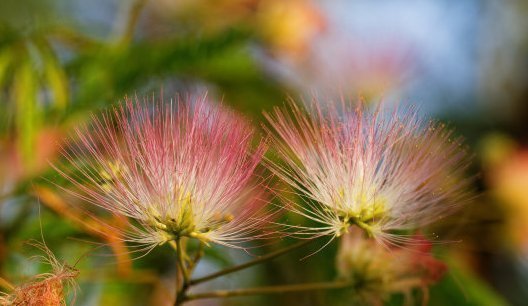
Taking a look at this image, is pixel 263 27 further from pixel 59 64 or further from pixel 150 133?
pixel 150 133

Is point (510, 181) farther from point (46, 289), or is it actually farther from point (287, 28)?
point (46, 289)

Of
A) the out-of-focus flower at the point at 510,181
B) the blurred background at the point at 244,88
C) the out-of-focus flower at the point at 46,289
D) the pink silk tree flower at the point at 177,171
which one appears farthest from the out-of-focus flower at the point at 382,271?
the out-of-focus flower at the point at 510,181

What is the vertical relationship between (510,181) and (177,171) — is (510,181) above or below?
above

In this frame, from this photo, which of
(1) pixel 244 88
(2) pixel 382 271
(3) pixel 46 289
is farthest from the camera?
(1) pixel 244 88

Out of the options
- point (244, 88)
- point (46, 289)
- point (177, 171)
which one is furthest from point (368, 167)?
point (244, 88)

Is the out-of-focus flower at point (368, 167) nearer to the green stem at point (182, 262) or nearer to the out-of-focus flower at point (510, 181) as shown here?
the green stem at point (182, 262)

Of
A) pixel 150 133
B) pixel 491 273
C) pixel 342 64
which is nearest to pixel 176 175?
pixel 150 133

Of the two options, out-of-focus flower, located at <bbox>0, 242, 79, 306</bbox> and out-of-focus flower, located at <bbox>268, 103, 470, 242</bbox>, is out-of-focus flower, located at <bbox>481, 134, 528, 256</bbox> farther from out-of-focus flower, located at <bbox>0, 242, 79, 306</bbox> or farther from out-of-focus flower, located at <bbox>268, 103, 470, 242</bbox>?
out-of-focus flower, located at <bbox>0, 242, 79, 306</bbox>
